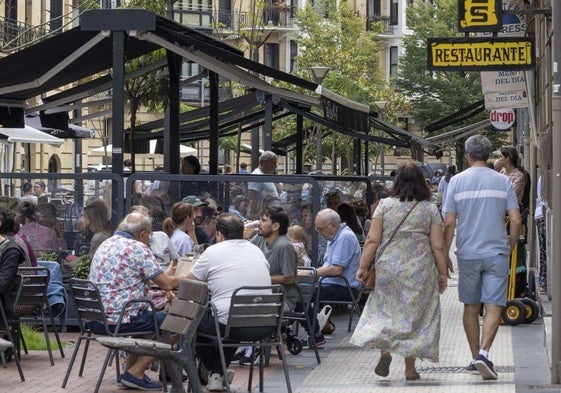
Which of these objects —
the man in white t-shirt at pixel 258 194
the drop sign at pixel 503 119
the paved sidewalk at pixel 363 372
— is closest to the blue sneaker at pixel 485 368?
the paved sidewalk at pixel 363 372

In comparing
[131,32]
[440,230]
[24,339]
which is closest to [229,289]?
[440,230]

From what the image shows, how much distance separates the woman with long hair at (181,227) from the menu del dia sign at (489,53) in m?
3.12

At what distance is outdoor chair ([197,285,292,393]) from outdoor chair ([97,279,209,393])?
424 millimetres

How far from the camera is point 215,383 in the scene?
439 inches

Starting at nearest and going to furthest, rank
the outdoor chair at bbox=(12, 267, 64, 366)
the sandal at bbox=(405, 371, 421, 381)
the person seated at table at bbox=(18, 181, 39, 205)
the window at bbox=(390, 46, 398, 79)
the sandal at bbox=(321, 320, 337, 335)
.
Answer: the sandal at bbox=(405, 371, 421, 381), the outdoor chair at bbox=(12, 267, 64, 366), the sandal at bbox=(321, 320, 337, 335), the person seated at table at bbox=(18, 181, 39, 205), the window at bbox=(390, 46, 398, 79)

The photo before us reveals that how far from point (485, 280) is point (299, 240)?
3969mm

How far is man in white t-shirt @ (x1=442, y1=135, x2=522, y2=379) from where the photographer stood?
11727 millimetres

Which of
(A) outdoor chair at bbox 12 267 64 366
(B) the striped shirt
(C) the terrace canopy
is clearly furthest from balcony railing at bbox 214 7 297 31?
(B) the striped shirt

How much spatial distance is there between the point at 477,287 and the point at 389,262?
83cm

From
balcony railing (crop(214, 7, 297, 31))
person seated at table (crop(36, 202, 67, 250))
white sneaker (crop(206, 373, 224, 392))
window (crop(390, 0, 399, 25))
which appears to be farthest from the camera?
window (crop(390, 0, 399, 25))

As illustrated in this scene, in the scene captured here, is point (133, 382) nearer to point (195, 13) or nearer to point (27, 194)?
point (27, 194)

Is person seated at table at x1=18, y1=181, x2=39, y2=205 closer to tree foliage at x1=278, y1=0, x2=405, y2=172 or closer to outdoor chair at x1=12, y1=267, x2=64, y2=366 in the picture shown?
outdoor chair at x1=12, y1=267, x2=64, y2=366

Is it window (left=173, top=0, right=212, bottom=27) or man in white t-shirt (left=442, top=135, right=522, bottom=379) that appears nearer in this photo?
man in white t-shirt (left=442, top=135, right=522, bottom=379)

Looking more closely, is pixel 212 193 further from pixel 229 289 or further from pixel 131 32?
pixel 229 289
